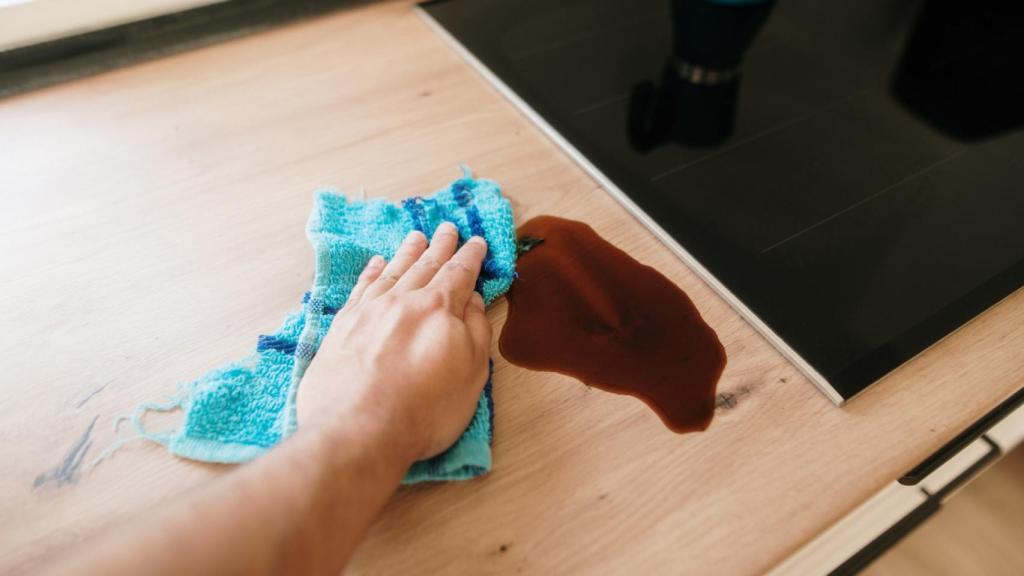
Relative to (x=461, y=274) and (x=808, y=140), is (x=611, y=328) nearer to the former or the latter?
(x=461, y=274)

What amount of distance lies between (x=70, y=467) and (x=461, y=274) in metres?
0.35

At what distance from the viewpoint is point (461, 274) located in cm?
62

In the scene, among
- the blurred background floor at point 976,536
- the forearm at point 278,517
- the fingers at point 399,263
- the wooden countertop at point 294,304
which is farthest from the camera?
the blurred background floor at point 976,536

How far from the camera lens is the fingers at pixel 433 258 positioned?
2.03 feet

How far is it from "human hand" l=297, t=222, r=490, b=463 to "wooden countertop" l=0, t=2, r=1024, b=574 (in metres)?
0.04

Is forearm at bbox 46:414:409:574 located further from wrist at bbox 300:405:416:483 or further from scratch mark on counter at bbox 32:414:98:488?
scratch mark on counter at bbox 32:414:98:488

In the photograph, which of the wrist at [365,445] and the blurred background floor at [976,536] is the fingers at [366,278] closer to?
the wrist at [365,445]

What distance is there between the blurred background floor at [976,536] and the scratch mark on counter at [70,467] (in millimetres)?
921

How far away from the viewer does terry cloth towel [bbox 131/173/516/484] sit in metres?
0.53

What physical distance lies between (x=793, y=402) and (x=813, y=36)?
25.8 inches

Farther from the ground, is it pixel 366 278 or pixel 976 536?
pixel 366 278

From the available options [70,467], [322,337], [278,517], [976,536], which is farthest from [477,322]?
[976,536]

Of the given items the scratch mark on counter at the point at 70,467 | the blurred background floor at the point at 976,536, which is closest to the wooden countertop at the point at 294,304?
the scratch mark on counter at the point at 70,467

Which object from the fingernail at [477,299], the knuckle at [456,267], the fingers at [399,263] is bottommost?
the fingernail at [477,299]
